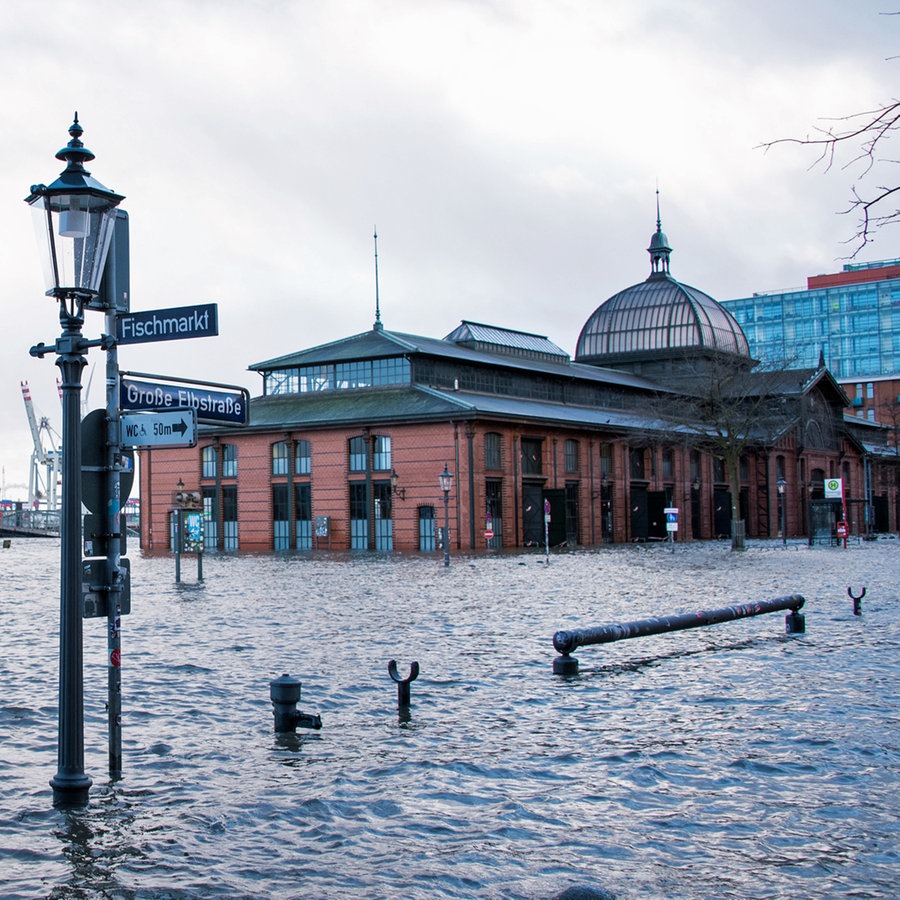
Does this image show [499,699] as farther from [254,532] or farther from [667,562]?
[254,532]

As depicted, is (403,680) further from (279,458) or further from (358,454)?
(279,458)

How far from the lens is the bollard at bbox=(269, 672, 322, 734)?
1012cm

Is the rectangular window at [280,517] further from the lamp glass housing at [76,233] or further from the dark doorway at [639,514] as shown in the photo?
the lamp glass housing at [76,233]

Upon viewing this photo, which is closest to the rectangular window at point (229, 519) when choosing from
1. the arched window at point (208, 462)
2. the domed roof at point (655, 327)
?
the arched window at point (208, 462)

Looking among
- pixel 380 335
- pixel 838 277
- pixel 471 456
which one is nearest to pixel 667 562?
pixel 471 456

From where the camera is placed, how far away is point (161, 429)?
27.4ft

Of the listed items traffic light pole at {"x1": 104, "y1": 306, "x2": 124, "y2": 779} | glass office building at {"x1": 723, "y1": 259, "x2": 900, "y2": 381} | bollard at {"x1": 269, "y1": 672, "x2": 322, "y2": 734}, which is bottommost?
bollard at {"x1": 269, "y1": 672, "x2": 322, "y2": 734}

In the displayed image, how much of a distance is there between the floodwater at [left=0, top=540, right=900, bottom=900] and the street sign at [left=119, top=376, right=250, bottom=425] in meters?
2.67

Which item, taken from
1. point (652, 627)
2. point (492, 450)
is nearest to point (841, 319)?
point (492, 450)

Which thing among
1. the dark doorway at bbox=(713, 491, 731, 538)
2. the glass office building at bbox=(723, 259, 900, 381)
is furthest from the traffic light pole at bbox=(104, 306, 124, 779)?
the glass office building at bbox=(723, 259, 900, 381)

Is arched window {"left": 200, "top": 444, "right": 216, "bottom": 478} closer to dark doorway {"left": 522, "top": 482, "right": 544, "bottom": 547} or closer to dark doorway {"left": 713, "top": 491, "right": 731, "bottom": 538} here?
dark doorway {"left": 522, "top": 482, "right": 544, "bottom": 547}

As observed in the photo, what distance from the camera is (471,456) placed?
175 feet

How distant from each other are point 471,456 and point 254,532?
1358cm

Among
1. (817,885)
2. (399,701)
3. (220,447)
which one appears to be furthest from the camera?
(220,447)
